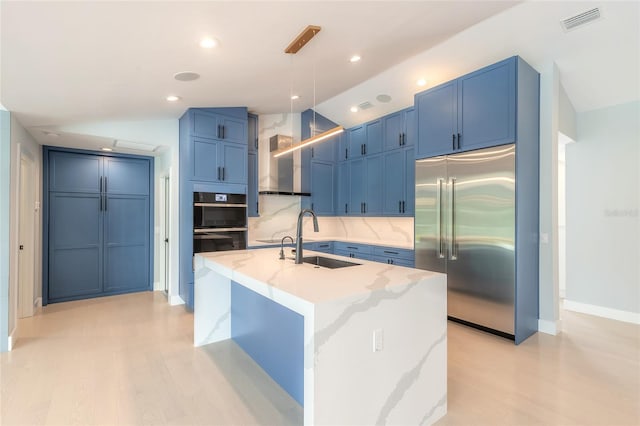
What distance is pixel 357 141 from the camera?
5465 millimetres

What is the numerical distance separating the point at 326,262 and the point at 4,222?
9.67 feet

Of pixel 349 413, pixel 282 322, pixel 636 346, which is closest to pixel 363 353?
pixel 349 413

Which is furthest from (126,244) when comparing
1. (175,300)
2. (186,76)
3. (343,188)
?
(343,188)

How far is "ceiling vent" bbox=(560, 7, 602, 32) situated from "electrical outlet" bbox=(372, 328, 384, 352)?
3.10 m

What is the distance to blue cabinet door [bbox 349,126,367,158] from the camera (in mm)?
5352

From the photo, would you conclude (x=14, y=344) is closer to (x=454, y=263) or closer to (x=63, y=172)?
(x=63, y=172)

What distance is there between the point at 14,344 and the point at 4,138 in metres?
1.95

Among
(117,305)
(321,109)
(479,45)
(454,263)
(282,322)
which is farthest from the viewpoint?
(321,109)

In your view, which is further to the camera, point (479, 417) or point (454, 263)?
point (454, 263)

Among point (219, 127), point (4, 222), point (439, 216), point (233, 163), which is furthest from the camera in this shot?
point (233, 163)

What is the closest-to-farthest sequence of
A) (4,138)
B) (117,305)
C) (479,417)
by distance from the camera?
1. (479,417)
2. (4,138)
3. (117,305)

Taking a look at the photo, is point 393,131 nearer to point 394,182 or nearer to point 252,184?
point 394,182

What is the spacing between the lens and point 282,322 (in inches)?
92.8

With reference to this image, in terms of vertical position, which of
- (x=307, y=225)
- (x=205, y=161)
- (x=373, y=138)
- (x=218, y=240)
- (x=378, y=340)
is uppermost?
(x=373, y=138)
